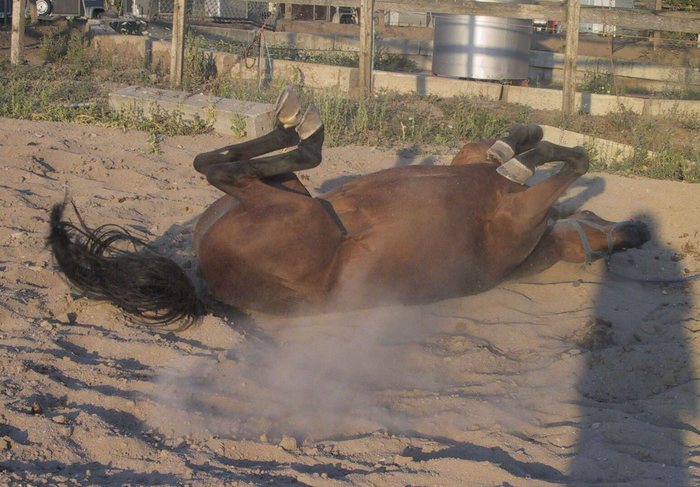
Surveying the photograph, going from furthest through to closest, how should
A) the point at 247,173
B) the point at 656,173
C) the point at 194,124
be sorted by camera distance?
the point at 194,124 → the point at 656,173 → the point at 247,173

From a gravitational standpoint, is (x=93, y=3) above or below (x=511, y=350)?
above

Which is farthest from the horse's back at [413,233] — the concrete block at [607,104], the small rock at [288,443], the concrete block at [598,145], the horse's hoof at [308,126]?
the concrete block at [607,104]

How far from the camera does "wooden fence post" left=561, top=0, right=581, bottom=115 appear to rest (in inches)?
406

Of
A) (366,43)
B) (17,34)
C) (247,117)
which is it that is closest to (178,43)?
(366,43)

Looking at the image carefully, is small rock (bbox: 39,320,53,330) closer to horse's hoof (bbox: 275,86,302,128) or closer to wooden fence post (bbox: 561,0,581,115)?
horse's hoof (bbox: 275,86,302,128)

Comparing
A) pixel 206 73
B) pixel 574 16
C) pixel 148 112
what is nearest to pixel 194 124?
pixel 148 112

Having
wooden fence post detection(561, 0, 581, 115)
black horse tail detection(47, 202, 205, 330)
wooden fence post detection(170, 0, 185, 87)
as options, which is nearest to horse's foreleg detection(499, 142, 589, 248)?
black horse tail detection(47, 202, 205, 330)

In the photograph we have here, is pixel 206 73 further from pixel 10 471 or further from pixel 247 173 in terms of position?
pixel 10 471

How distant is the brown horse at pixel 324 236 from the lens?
4.14 m

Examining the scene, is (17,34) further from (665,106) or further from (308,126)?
(308,126)

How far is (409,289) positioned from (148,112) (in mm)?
4912

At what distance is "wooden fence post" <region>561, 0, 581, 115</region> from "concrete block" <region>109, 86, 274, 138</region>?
400 cm

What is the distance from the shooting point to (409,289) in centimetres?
447

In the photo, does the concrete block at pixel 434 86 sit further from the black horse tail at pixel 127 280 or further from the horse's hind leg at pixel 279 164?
the black horse tail at pixel 127 280
